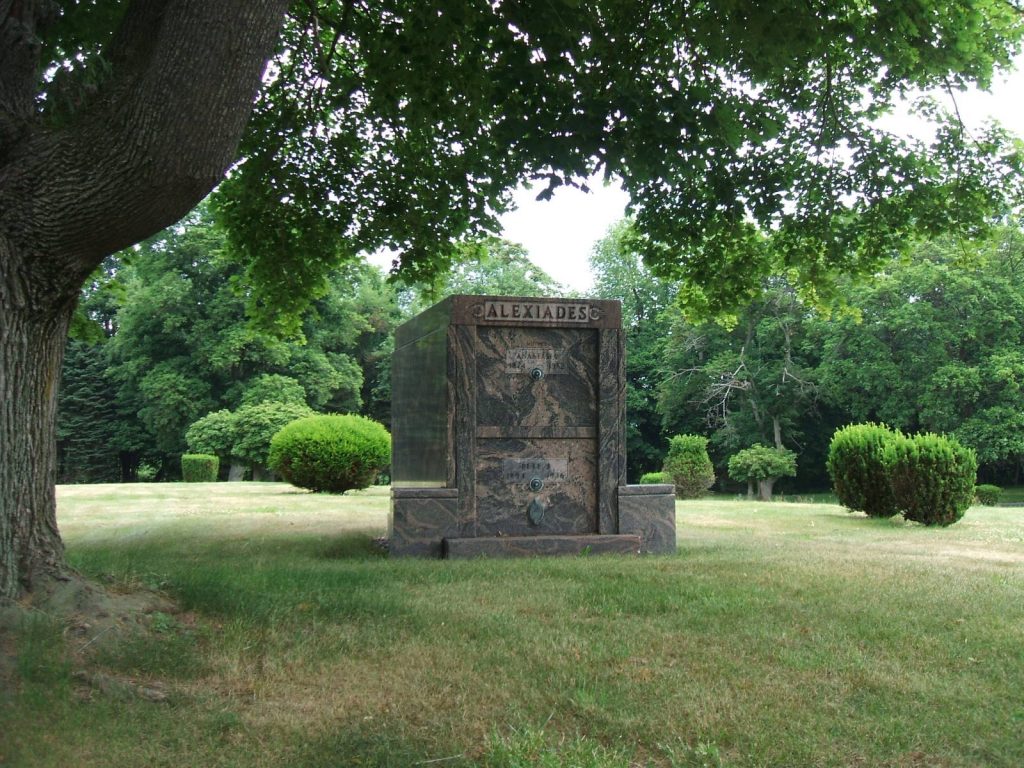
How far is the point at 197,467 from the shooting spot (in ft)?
98.6

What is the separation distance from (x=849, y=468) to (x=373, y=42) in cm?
988

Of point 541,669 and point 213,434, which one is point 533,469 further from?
point 213,434

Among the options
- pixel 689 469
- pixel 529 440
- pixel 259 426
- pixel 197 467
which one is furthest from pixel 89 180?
pixel 197 467

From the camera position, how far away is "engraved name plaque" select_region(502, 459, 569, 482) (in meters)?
9.26

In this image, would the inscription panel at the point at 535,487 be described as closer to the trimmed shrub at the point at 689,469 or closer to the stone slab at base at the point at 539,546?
the stone slab at base at the point at 539,546

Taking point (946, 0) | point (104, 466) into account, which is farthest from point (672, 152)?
point (104, 466)

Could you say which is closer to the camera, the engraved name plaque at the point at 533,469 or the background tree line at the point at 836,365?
the engraved name plaque at the point at 533,469

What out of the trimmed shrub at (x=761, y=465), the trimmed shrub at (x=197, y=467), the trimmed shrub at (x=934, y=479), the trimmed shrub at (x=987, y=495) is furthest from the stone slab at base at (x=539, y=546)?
the trimmed shrub at (x=987, y=495)

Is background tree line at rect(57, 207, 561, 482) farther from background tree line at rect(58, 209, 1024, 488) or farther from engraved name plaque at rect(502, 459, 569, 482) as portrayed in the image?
engraved name plaque at rect(502, 459, 569, 482)

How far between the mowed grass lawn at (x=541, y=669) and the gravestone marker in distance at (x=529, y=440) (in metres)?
1.03

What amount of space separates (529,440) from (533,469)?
31 cm

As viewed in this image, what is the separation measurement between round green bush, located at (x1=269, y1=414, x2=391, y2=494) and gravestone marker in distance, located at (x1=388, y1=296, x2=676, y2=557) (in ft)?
32.2

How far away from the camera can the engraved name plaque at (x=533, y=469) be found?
926 centimetres

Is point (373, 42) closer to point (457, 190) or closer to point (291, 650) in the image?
point (457, 190)
